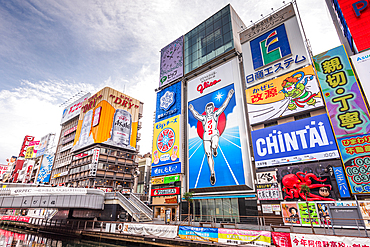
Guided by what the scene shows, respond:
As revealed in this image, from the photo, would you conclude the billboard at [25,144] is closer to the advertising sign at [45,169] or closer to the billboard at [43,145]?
the billboard at [43,145]

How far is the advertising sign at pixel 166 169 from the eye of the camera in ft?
137

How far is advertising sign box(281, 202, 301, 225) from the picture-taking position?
80.9 ft

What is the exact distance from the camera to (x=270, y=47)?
3562 centimetres

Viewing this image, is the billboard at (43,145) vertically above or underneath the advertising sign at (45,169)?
above

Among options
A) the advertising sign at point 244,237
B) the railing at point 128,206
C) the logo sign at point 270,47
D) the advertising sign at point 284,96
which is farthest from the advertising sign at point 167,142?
the advertising sign at point 244,237

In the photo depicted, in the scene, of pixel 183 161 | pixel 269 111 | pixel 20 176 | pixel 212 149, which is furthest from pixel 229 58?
pixel 20 176

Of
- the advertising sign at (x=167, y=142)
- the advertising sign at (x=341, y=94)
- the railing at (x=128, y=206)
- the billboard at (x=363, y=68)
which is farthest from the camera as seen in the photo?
the advertising sign at (x=167, y=142)

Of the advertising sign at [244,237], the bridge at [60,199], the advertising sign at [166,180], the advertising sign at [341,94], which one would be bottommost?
the advertising sign at [244,237]

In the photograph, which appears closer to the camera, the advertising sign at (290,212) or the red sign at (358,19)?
the advertising sign at (290,212)

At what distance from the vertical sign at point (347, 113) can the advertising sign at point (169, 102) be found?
90.4 feet

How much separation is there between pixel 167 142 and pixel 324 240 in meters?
33.5

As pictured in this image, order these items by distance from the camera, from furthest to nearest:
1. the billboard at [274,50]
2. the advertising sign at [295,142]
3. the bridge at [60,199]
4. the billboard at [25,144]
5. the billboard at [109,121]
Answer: the billboard at [25,144] < the billboard at [109,121] < the billboard at [274,50] < the bridge at [60,199] < the advertising sign at [295,142]

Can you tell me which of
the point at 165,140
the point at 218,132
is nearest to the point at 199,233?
the point at 218,132

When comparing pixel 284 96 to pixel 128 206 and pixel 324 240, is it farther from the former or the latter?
pixel 128 206
